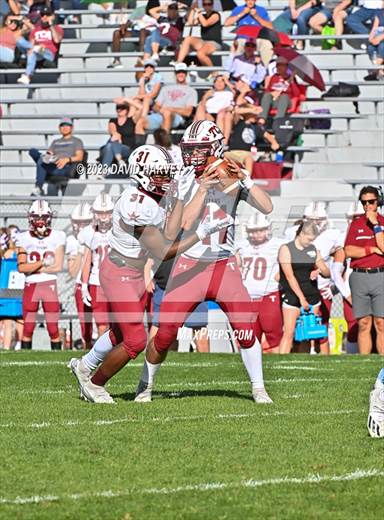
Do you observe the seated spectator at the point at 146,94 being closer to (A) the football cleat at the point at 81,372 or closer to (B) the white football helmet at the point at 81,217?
(B) the white football helmet at the point at 81,217

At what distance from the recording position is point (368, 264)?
13.3 metres

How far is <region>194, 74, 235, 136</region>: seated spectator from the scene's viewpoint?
57.3ft

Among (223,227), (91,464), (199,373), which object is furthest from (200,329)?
(91,464)

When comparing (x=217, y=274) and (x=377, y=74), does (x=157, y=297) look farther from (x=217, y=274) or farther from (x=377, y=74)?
(x=377, y=74)

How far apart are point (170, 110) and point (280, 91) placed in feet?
5.20

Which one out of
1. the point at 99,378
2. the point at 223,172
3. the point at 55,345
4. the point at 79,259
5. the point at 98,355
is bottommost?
the point at 55,345

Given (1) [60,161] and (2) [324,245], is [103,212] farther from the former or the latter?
(1) [60,161]

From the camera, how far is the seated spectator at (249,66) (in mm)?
18281

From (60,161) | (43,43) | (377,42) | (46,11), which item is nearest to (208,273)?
(60,161)

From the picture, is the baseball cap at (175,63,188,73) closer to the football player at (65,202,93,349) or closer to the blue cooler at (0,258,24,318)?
the football player at (65,202,93,349)

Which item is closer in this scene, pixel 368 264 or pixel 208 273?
pixel 208 273

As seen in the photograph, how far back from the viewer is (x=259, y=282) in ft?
46.0

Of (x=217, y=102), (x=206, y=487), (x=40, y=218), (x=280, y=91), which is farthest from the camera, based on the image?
(x=280, y=91)

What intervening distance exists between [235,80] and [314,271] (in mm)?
5212
